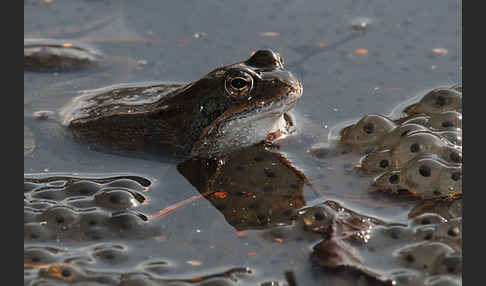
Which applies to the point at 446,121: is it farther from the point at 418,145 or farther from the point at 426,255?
the point at 426,255

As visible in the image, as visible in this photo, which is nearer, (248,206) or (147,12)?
(248,206)

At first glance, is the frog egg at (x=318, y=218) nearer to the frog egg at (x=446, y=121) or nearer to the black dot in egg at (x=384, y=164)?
the black dot in egg at (x=384, y=164)

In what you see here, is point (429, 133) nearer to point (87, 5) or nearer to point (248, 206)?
point (248, 206)

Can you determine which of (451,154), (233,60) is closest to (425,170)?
(451,154)

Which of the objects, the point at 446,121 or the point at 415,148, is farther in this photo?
the point at 446,121

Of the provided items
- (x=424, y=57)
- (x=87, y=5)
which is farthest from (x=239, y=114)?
(x=87, y=5)

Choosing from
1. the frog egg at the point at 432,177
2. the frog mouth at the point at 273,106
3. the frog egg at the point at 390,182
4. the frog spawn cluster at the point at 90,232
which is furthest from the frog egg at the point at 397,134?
the frog spawn cluster at the point at 90,232
